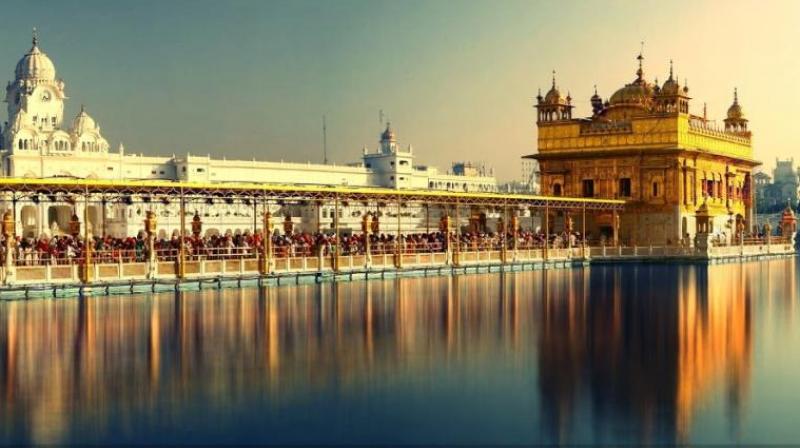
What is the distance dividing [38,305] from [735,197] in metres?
62.1

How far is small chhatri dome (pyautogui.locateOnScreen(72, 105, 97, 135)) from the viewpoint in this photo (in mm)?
132125

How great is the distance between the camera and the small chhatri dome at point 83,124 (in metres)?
132

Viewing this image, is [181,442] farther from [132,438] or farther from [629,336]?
[629,336]

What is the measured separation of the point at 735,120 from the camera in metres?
87.3

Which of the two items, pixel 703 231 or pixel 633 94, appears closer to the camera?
pixel 703 231

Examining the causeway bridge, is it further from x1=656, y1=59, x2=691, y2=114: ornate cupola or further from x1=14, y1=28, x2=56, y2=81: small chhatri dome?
x1=14, y1=28, x2=56, y2=81: small chhatri dome

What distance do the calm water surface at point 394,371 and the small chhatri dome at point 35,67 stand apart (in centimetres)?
10917

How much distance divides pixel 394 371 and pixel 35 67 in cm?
12561

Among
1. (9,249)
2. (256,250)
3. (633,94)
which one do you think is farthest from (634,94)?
(9,249)

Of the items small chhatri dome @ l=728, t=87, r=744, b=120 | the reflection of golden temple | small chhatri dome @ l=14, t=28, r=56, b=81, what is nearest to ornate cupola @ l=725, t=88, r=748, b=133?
small chhatri dome @ l=728, t=87, r=744, b=120

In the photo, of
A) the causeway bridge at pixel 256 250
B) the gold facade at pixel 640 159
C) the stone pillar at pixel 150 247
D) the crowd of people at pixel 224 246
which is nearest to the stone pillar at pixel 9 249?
the causeway bridge at pixel 256 250

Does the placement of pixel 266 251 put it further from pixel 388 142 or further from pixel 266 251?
pixel 388 142

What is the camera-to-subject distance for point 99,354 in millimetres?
21297

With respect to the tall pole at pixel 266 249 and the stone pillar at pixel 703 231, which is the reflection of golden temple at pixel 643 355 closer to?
the tall pole at pixel 266 249
